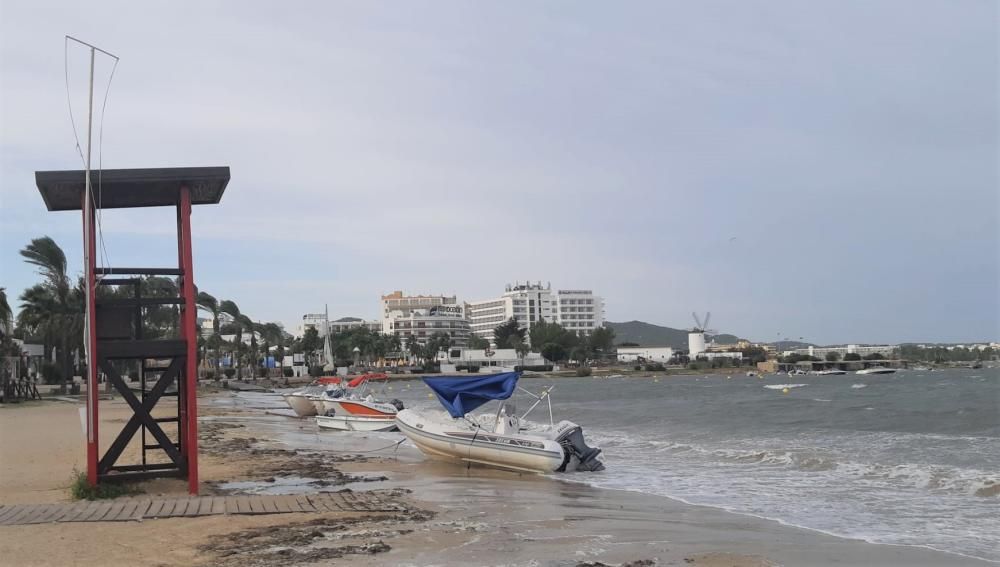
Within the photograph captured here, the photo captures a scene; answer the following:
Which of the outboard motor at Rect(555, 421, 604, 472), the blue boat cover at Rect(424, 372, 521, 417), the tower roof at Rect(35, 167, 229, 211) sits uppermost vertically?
the tower roof at Rect(35, 167, 229, 211)

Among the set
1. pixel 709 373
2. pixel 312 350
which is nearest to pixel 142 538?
pixel 312 350

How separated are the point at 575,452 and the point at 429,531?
880cm

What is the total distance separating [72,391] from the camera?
2099 inches

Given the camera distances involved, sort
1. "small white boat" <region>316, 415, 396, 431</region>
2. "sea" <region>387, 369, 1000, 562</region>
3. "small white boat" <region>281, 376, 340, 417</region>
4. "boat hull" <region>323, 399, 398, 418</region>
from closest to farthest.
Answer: "sea" <region>387, 369, 1000, 562</region>, "small white boat" <region>316, 415, 396, 431</region>, "boat hull" <region>323, 399, 398, 418</region>, "small white boat" <region>281, 376, 340, 417</region>

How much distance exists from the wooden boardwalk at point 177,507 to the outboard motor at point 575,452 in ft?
22.8

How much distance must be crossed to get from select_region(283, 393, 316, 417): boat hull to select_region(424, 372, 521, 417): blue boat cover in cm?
1972

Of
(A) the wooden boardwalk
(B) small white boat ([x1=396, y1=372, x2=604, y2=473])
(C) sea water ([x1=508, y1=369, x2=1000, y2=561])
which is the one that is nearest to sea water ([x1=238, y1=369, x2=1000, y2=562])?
(C) sea water ([x1=508, y1=369, x2=1000, y2=561])

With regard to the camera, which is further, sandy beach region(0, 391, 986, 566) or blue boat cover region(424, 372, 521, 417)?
blue boat cover region(424, 372, 521, 417)

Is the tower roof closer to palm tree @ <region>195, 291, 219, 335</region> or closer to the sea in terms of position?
the sea

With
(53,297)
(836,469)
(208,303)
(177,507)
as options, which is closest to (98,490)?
(177,507)

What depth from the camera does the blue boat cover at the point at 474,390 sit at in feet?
62.3

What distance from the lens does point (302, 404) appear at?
38.9 metres

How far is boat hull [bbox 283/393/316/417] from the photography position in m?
38.1

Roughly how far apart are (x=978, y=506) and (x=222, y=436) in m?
22.0
